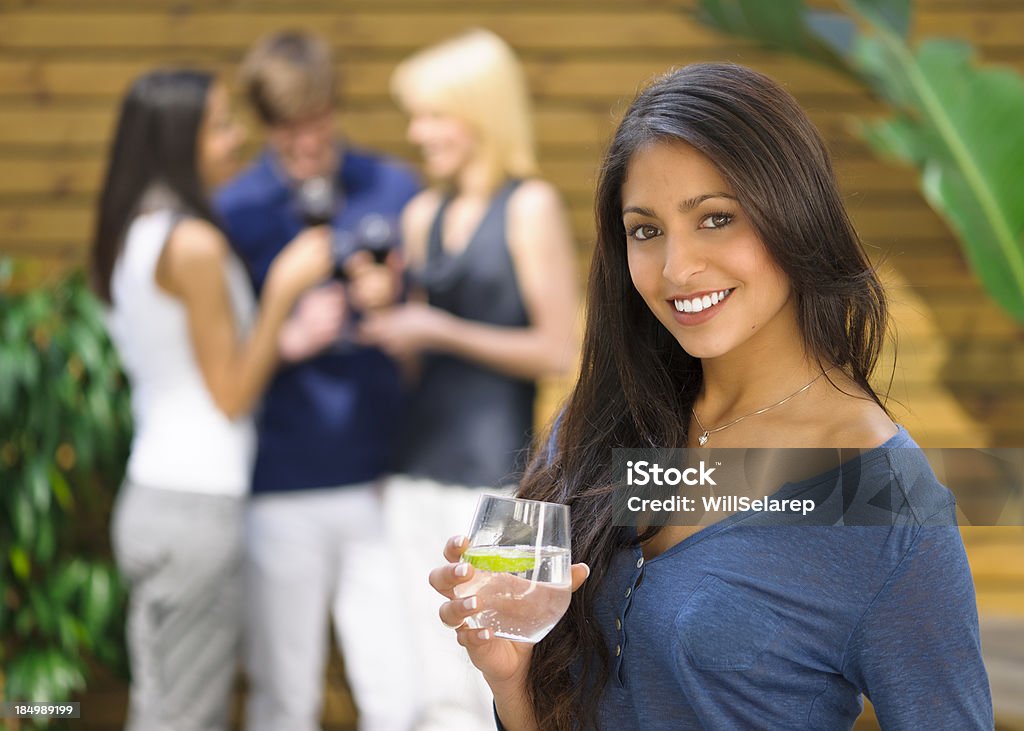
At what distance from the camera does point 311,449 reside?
3195 mm

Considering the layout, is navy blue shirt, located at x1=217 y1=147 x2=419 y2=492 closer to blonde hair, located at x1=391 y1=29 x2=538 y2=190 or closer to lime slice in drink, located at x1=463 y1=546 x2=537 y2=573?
blonde hair, located at x1=391 y1=29 x2=538 y2=190

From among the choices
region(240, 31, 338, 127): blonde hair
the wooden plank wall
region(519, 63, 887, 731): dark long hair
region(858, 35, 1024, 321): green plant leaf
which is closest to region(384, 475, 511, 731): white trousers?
region(240, 31, 338, 127): blonde hair

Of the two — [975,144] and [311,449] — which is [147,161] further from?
[975,144]

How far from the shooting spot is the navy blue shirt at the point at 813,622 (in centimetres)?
114

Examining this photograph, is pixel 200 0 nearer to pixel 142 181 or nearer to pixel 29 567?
pixel 142 181

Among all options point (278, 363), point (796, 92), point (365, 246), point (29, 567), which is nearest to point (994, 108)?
point (796, 92)

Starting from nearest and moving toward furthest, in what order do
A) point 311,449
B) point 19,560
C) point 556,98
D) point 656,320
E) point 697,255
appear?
point 697,255 → point 656,320 → point 311,449 → point 19,560 → point 556,98

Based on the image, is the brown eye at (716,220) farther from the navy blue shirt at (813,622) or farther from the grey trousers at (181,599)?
the grey trousers at (181,599)

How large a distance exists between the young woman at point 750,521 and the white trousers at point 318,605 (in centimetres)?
187

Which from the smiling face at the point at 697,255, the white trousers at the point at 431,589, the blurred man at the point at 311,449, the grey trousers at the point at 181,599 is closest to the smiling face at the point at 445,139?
the blurred man at the point at 311,449

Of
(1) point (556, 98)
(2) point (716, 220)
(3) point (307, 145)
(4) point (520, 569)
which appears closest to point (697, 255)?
(2) point (716, 220)

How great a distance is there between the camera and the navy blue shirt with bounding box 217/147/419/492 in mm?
3201

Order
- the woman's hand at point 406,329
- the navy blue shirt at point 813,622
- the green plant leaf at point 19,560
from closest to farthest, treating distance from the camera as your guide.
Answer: the navy blue shirt at point 813,622, the woman's hand at point 406,329, the green plant leaf at point 19,560

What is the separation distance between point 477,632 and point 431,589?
194 centimetres
